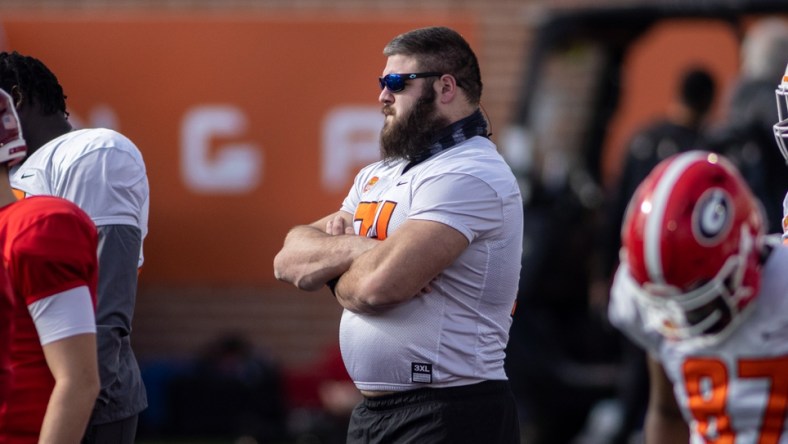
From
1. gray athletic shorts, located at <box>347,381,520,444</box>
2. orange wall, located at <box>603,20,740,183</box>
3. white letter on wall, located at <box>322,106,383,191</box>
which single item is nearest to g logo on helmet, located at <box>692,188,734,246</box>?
gray athletic shorts, located at <box>347,381,520,444</box>

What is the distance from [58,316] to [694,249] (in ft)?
4.67

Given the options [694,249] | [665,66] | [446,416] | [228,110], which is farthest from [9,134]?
[665,66]

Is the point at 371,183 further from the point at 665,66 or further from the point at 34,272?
the point at 665,66

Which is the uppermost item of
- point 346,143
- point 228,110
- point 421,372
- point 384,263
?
point 384,263

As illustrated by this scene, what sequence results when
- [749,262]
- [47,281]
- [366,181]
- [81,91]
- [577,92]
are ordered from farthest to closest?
[81,91] < [577,92] < [366,181] < [47,281] < [749,262]

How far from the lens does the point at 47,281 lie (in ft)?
10.9

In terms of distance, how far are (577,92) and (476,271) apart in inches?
226

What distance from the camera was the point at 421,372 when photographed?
3.74m

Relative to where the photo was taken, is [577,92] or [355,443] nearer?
[355,443]

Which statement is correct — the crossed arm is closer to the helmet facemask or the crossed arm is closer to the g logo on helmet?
the helmet facemask

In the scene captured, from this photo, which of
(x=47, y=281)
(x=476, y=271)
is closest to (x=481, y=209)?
(x=476, y=271)

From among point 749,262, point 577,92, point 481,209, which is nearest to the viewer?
point 749,262

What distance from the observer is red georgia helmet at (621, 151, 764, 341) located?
301 centimetres

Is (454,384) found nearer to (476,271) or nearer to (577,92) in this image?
(476,271)
